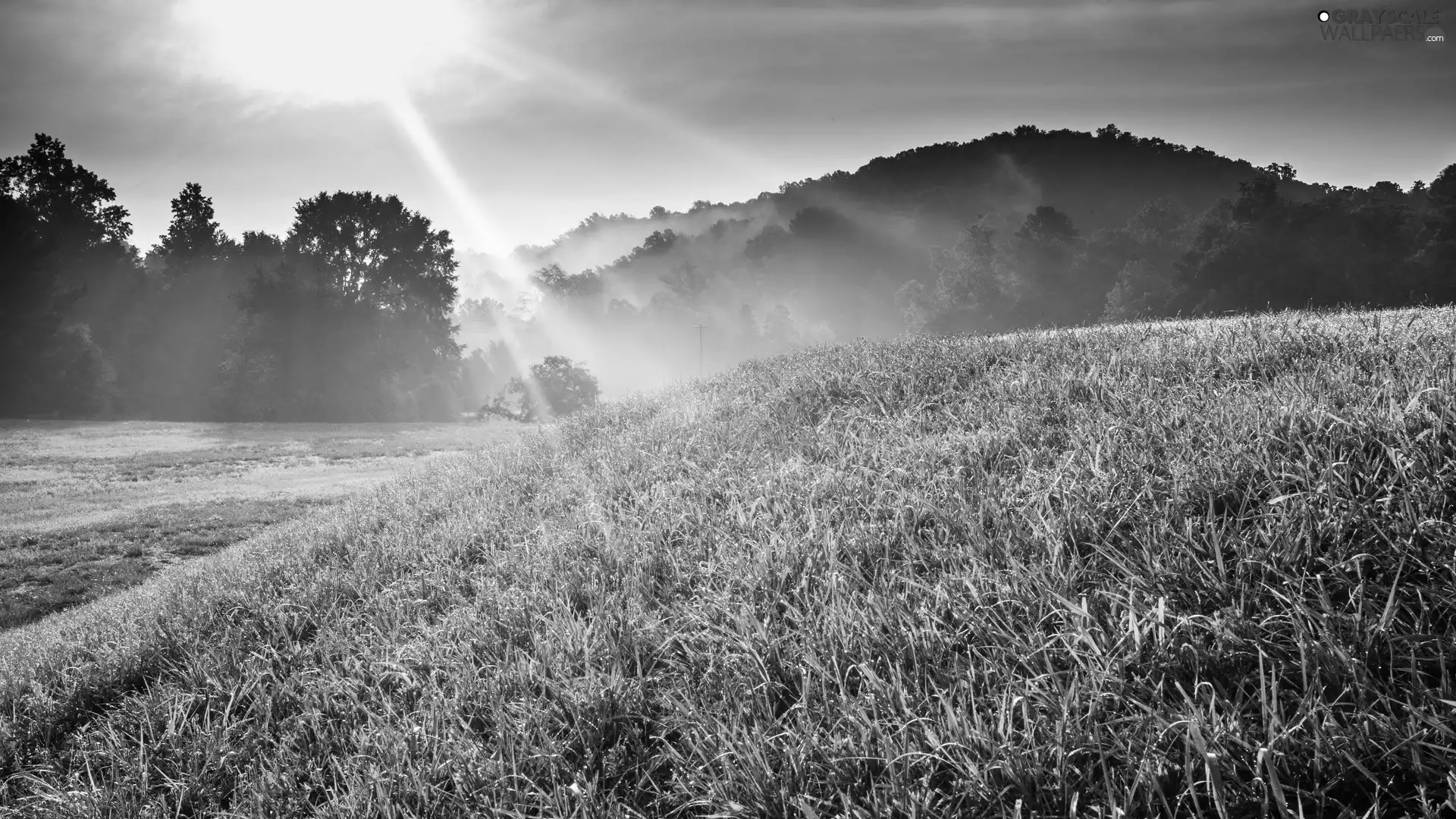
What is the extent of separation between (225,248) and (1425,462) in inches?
2585

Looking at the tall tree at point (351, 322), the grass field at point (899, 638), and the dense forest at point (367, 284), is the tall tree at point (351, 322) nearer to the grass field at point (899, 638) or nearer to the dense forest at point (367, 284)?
the dense forest at point (367, 284)

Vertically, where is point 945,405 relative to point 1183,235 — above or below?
below

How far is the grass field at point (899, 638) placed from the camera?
1.82 metres

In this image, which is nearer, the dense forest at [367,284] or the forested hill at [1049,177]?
the dense forest at [367,284]

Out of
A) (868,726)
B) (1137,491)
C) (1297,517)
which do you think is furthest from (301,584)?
(1297,517)

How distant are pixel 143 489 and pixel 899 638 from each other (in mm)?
21955

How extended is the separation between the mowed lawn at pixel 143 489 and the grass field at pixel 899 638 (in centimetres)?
651

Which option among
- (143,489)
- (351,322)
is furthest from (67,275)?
(143,489)

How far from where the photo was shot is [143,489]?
16.9 m

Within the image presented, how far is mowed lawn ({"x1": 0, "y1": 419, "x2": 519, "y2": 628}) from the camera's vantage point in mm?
10203

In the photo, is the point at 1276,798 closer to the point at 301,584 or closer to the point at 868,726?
the point at 868,726

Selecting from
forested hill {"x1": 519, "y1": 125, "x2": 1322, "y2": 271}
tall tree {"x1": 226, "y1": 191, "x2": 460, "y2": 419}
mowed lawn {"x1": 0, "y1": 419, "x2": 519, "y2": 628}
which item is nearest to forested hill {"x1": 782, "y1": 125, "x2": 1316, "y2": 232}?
forested hill {"x1": 519, "y1": 125, "x2": 1322, "y2": 271}

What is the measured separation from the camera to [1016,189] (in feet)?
382

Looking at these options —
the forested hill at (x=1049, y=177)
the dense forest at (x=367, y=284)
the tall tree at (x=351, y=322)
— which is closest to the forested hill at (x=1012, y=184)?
the forested hill at (x=1049, y=177)
